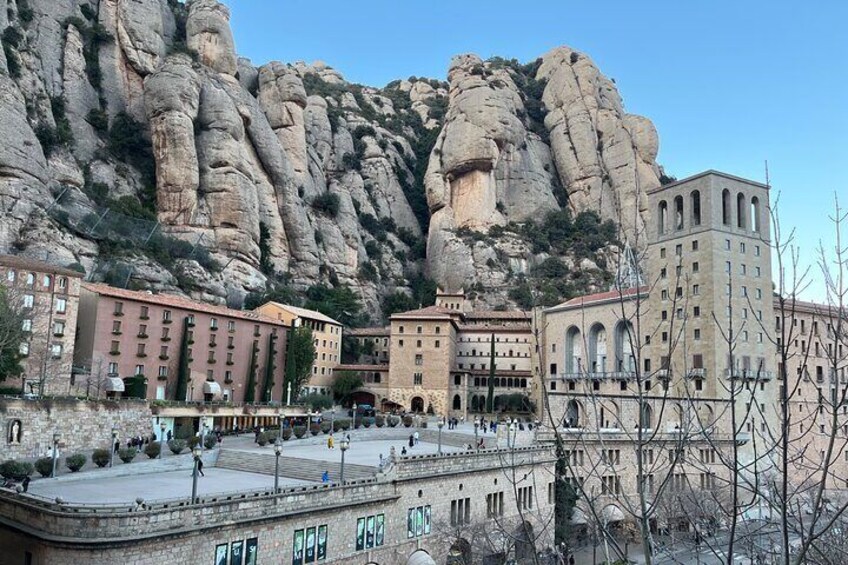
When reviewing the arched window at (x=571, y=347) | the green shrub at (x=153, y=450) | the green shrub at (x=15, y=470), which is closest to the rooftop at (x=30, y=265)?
the green shrub at (x=153, y=450)

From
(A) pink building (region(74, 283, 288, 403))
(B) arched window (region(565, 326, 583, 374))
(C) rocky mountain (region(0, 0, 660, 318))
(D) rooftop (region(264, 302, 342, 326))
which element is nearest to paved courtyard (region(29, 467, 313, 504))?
(A) pink building (region(74, 283, 288, 403))

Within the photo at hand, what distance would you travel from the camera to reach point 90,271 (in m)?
56.0

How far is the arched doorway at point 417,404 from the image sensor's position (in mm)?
63875

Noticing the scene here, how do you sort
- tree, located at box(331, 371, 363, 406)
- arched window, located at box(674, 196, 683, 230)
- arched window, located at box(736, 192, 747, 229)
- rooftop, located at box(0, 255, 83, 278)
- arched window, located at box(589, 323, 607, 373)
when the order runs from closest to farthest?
rooftop, located at box(0, 255, 83, 278) < arched window, located at box(736, 192, 747, 229) < arched window, located at box(674, 196, 683, 230) < arched window, located at box(589, 323, 607, 373) < tree, located at box(331, 371, 363, 406)

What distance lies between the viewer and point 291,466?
31.4m

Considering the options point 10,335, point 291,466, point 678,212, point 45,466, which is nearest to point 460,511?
point 291,466

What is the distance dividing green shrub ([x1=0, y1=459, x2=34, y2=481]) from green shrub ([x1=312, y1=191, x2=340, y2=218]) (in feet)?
203

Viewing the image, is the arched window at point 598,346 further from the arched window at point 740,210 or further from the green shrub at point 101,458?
the green shrub at point 101,458

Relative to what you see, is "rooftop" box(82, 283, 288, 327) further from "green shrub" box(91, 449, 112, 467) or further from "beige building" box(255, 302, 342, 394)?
"green shrub" box(91, 449, 112, 467)

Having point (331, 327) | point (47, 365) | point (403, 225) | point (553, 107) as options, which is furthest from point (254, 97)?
point (47, 365)

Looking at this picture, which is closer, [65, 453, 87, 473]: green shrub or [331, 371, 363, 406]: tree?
[65, 453, 87, 473]: green shrub

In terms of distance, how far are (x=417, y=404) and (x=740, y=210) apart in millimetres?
32593

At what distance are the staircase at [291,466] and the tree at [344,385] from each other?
95.5ft

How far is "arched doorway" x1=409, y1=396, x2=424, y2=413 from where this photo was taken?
63.9 m
